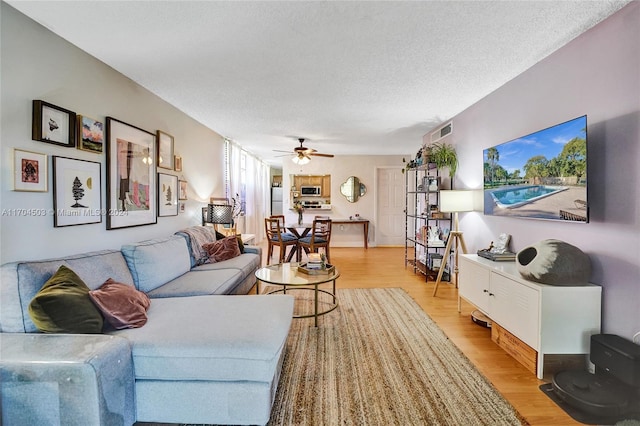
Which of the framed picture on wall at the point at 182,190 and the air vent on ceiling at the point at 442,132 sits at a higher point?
the air vent on ceiling at the point at 442,132

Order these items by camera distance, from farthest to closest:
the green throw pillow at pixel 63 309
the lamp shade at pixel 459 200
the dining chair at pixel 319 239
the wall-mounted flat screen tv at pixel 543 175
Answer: the dining chair at pixel 319 239, the lamp shade at pixel 459 200, the wall-mounted flat screen tv at pixel 543 175, the green throw pillow at pixel 63 309

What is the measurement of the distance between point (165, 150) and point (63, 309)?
2529mm

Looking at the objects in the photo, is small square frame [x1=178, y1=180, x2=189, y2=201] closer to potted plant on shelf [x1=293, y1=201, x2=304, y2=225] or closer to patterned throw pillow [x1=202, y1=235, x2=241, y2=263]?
patterned throw pillow [x1=202, y1=235, x2=241, y2=263]

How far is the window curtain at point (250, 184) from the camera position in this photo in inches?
248

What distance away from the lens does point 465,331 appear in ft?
9.55

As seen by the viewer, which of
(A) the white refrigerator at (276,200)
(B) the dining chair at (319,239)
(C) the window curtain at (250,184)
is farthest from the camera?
(A) the white refrigerator at (276,200)

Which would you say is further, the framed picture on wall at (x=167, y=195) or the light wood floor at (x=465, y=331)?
the framed picture on wall at (x=167, y=195)

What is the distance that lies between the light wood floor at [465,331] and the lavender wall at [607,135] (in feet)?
2.25

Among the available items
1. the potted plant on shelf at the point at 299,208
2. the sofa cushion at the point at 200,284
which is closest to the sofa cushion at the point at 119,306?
the sofa cushion at the point at 200,284

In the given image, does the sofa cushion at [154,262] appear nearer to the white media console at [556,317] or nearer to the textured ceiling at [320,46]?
the textured ceiling at [320,46]

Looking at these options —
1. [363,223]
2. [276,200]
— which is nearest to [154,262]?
[363,223]

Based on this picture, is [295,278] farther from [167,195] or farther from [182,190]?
[182,190]

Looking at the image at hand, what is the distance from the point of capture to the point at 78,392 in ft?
4.33

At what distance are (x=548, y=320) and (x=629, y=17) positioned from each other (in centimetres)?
198
